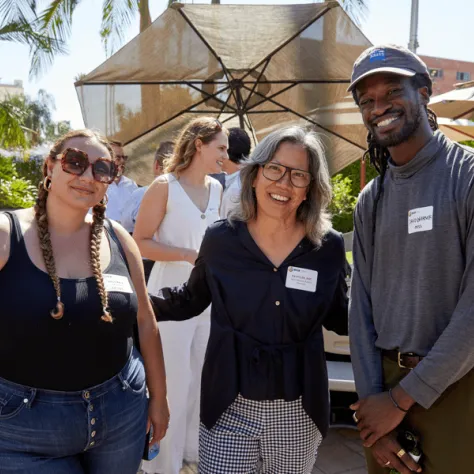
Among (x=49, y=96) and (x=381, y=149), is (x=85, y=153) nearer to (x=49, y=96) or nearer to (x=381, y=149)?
(x=381, y=149)

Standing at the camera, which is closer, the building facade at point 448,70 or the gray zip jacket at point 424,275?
the gray zip jacket at point 424,275

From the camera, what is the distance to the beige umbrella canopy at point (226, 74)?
570 centimetres

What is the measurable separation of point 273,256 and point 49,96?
7923 centimetres

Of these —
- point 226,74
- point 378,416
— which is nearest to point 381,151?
point 378,416

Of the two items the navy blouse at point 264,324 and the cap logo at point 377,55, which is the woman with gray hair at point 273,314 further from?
the cap logo at point 377,55

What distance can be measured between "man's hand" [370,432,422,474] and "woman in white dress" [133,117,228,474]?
73.7 inches

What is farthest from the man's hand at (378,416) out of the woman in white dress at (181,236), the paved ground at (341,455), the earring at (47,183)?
the paved ground at (341,455)

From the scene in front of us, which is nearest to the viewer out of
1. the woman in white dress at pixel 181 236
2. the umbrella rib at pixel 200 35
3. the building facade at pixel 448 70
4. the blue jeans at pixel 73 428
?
the blue jeans at pixel 73 428

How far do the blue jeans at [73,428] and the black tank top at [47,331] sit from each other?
5 centimetres

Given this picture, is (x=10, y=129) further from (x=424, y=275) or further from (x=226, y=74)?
(x=424, y=275)

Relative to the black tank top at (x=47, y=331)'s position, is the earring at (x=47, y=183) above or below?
above

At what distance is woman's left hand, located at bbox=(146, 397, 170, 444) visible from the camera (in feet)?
8.20

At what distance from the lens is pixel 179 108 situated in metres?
6.31

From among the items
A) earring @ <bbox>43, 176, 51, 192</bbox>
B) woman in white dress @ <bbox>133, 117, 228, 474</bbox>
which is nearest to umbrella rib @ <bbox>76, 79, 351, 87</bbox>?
woman in white dress @ <bbox>133, 117, 228, 474</bbox>
